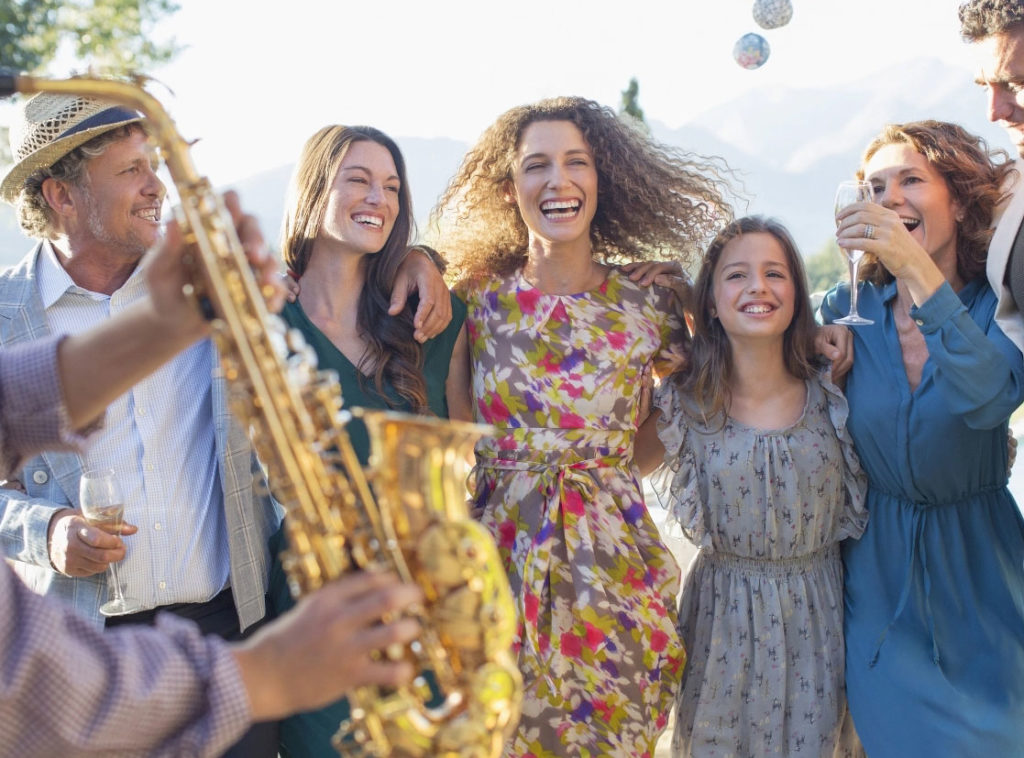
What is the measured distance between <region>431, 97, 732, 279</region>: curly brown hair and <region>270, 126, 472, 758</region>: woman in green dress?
0.43m

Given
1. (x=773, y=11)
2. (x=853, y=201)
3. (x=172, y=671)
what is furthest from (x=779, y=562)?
(x=773, y=11)

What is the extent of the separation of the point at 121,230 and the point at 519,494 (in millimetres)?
1599

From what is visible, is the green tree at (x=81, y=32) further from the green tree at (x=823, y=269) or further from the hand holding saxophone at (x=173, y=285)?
the green tree at (x=823, y=269)

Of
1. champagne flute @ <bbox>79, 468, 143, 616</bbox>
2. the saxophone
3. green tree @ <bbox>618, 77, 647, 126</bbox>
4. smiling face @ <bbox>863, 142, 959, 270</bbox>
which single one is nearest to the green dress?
champagne flute @ <bbox>79, 468, 143, 616</bbox>

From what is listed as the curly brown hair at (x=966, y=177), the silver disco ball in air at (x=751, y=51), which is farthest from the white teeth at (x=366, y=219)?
the silver disco ball in air at (x=751, y=51)

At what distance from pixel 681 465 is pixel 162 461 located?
177 cm

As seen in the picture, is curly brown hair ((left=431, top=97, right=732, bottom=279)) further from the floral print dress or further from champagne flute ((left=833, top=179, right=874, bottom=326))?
champagne flute ((left=833, top=179, right=874, bottom=326))

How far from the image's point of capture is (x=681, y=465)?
11.3 ft

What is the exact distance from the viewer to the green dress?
10.0ft

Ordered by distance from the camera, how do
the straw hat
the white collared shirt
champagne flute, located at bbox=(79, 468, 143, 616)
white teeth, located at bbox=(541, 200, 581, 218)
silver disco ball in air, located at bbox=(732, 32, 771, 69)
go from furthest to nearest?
silver disco ball in air, located at bbox=(732, 32, 771, 69), white teeth, located at bbox=(541, 200, 581, 218), the straw hat, the white collared shirt, champagne flute, located at bbox=(79, 468, 143, 616)

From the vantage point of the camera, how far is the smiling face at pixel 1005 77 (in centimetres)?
299

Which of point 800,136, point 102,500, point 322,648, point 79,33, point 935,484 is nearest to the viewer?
point 322,648

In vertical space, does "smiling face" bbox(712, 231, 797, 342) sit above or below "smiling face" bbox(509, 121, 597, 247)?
below

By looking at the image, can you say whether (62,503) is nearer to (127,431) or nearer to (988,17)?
(127,431)
